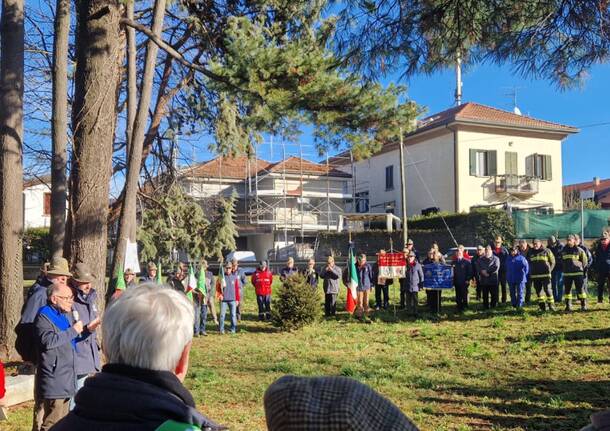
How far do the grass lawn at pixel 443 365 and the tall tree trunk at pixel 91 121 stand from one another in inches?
105

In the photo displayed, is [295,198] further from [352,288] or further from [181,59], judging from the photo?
[181,59]

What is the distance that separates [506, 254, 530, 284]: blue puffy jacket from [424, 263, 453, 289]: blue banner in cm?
151

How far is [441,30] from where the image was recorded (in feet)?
19.1

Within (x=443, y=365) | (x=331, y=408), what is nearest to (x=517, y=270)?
(x=443, y=365)

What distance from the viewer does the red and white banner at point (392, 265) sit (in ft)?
55.5

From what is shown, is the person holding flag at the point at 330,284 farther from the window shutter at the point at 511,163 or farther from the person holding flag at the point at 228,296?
the window shutter at the point at 511,163

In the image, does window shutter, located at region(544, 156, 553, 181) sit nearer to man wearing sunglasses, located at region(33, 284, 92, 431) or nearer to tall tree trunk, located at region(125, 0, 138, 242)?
tall tree trunk, located at region(125, 0, 138, 242)

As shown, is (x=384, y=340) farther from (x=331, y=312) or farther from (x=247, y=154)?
(x=247, y=154)

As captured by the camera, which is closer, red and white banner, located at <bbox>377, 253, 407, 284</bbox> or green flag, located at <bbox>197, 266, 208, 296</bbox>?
green flag, located at <bbox>197, 266, 208, 296</bbox>

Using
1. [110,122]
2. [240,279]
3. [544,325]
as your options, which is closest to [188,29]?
[110,122]

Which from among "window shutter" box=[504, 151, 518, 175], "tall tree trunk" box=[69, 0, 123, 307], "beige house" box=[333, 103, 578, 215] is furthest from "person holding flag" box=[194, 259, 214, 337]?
"window shutter" box=[504, 151, 518, 175]

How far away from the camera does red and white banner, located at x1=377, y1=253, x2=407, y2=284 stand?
16922 mm

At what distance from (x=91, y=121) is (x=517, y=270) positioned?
1136cm

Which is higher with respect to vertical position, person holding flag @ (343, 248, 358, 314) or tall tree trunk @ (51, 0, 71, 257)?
tall tree trunk @ (51, 0, 71, 257)
